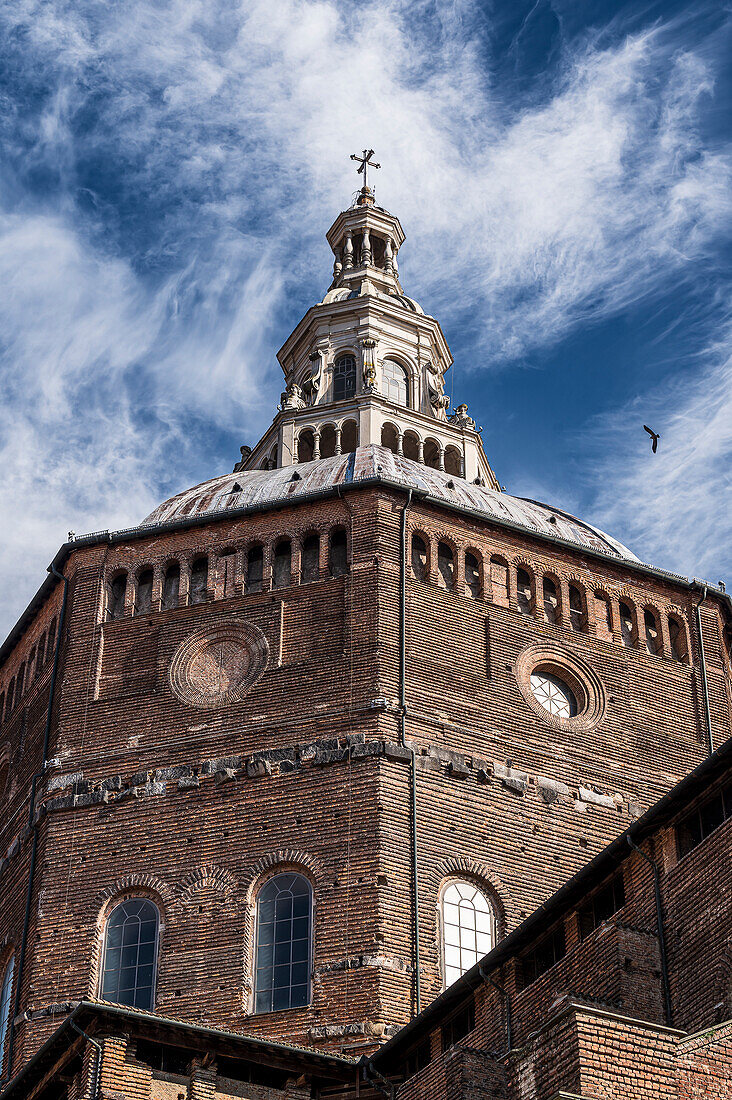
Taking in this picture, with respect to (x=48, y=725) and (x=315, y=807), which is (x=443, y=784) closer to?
(x=315, y=807)

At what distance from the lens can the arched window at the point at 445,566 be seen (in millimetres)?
37625

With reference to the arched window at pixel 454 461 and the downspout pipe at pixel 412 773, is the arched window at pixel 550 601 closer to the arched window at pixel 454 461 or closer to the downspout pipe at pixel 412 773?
the downspout pipe at pixel 412 773

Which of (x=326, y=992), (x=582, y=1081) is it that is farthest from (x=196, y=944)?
(x=582, y=1081)

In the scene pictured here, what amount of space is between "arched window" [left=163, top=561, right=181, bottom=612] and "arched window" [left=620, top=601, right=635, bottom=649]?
879 cm

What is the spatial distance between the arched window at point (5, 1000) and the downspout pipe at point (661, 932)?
42.5ft

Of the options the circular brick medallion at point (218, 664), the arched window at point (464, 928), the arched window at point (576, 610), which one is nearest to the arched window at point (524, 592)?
the arched window at point (576, 610)

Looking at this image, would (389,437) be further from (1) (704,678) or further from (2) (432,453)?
(1) (704,678)

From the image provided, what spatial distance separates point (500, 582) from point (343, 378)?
11301 millimetres

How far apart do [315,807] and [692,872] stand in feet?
32.5

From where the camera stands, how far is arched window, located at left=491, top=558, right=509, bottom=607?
3794cm

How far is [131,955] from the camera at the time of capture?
111ft

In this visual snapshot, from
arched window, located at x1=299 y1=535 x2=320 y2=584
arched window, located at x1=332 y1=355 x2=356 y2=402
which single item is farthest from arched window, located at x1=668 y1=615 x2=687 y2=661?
arched window, located at x1=332 y1=355 x2=356 y2=402

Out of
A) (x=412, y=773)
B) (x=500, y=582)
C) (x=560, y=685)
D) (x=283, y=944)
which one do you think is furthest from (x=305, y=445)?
(x=283, y=944)

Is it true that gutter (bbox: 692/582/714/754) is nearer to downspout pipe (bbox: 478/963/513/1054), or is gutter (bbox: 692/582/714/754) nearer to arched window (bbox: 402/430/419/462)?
arched window (bbox: 402/430/419/462)
